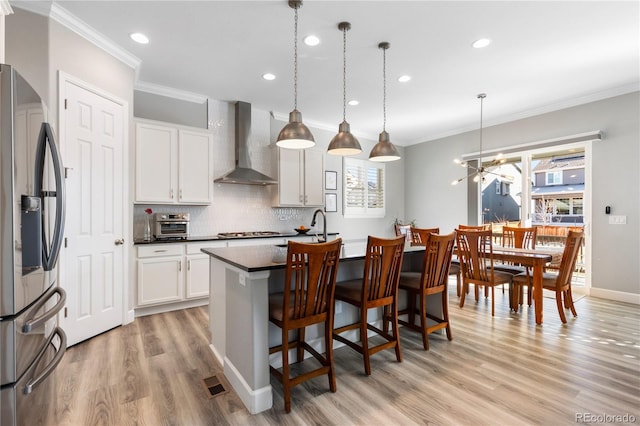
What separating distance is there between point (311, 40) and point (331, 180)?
320cm

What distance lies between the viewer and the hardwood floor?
181cm

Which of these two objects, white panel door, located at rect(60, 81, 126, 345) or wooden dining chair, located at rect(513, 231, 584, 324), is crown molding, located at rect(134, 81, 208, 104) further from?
wooden dining chair, located at rect(513, 231, 584, 324)

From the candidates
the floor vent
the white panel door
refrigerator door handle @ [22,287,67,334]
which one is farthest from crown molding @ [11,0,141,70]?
the floor vent

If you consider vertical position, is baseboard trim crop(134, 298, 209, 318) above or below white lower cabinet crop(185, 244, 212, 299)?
below

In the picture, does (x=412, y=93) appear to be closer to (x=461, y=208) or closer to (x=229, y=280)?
(x=461, y=208)

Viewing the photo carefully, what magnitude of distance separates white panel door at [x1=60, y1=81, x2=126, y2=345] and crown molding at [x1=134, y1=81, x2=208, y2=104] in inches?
36.2

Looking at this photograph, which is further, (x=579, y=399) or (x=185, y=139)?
(x=185, y=139)

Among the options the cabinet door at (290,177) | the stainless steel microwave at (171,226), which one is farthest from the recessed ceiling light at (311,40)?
the stainless steel microwave at (171,226)

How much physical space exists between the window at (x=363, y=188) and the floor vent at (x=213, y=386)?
4.35 meters

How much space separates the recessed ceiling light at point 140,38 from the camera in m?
2.93

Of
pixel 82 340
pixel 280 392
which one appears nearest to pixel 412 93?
pixel 280 392

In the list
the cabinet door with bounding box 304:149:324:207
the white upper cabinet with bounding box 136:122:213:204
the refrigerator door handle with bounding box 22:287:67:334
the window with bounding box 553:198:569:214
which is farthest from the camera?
the cabinet door with bounding box 304:149:324:207

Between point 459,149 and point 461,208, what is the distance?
117 cm

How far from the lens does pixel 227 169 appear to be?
4746mm
